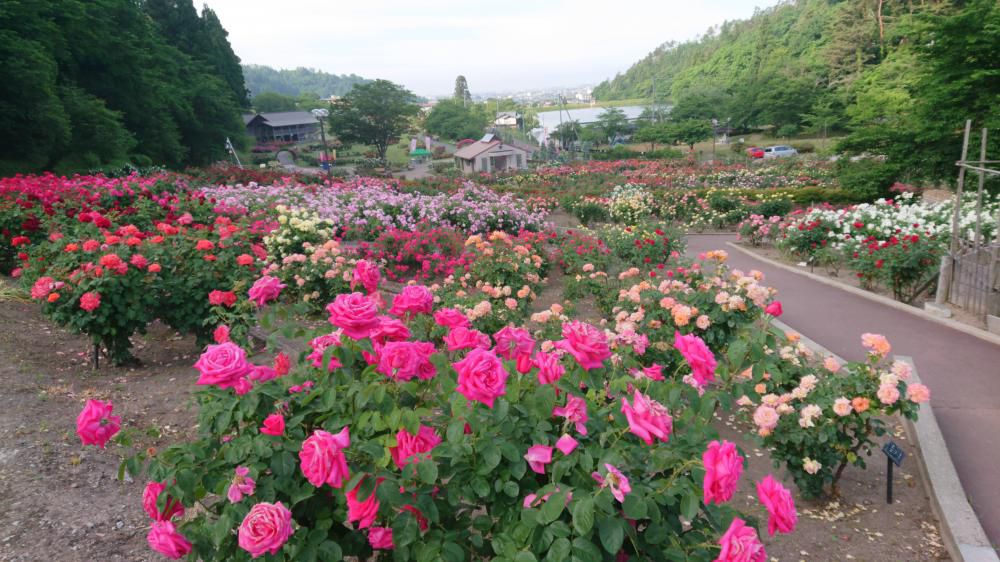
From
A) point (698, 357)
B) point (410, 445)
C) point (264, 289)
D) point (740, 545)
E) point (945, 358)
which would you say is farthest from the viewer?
point (945, 358)

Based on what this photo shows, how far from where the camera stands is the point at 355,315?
156 centimetres

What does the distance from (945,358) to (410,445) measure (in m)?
5.87

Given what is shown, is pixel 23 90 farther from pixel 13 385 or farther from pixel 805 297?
pixel 805 297

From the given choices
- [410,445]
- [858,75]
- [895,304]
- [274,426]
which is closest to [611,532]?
[410,445]

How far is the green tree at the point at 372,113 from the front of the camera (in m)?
43.6

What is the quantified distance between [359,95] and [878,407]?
45008 millimetres

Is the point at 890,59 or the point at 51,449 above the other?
the point at 890,59

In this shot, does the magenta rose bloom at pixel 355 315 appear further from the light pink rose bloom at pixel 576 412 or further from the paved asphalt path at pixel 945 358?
the paved asphalt path at pixel 945 358

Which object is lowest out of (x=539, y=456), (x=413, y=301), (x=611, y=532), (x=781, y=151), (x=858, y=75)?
(x=611, y=532)

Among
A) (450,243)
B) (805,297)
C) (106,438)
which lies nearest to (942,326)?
(805,297)

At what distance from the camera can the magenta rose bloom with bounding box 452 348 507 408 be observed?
138 centimetres

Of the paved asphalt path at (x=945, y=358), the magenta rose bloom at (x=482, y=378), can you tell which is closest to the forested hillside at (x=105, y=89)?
the paved asphalt path at (x=945, y=358)

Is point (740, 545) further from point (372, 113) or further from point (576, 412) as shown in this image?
point (372, 113)

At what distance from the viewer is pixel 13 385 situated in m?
3.98
